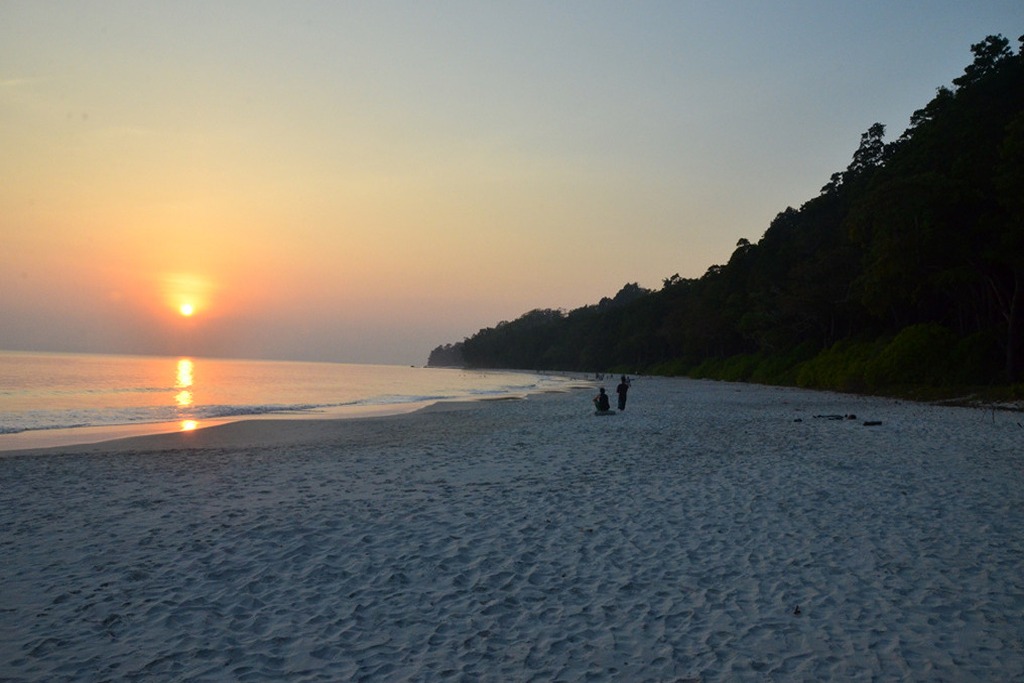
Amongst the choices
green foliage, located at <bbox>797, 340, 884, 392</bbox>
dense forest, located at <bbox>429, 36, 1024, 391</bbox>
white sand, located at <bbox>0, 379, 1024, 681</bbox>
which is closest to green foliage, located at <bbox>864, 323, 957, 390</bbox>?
dense forest, located at <bbox>429, 36, 1024, 391</bbox>

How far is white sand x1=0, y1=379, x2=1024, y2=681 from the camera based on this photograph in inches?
220

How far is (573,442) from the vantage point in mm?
18484

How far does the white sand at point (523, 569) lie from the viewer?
560 centimetres

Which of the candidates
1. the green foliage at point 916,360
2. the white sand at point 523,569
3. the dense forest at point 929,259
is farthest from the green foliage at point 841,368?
the white sand at point 523,569

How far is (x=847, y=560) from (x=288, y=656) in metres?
6.49

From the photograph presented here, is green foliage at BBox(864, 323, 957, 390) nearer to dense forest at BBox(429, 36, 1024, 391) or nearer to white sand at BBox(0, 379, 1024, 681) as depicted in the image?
dense forest at BBox(429, 36, 1024, 391)

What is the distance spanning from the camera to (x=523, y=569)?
7.71m

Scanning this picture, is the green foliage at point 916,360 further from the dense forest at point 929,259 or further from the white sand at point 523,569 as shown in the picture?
the white sand at point 523,569

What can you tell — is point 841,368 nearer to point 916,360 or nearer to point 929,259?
point 916,360

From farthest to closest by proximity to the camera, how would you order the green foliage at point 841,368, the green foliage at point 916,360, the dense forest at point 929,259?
the green foliage at point 841,368 < the green foliage at point 916,360 < the dense forest at point 929,259

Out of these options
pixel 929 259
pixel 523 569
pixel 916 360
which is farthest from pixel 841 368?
pixel 523 569

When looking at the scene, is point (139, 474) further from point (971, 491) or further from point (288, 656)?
point (971, 491)

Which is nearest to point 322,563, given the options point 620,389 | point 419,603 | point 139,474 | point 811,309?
point 419,603

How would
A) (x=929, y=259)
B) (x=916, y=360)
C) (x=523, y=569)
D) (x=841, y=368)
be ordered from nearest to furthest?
(x=523, y=569) < (x=929, y=259) < (x=916, y=360) < (x=841, y=368)
